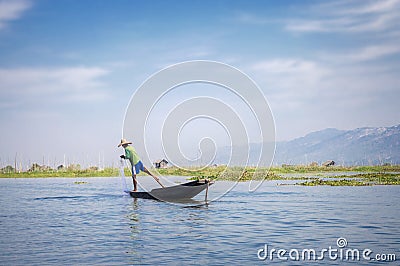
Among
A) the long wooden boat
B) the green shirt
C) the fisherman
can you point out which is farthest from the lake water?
the green shirt

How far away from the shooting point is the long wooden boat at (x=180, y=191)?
21547 mm

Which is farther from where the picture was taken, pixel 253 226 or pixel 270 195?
pixel 270 195

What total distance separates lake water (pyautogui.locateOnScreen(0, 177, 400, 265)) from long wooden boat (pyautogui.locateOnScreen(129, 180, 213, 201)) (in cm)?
48

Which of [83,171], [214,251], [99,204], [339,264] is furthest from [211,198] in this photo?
[83,171]

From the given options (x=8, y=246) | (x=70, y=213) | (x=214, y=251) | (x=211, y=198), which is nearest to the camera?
(x=214, y=251)

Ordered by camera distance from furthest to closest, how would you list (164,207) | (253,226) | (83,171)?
(83,171) → (164,207) → (253,226)

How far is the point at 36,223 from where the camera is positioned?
17047 mm

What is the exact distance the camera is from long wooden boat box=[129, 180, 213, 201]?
2155 cm

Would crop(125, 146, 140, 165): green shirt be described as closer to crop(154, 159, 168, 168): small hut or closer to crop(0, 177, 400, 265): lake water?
crop(0, 177, 400, 265): lake water

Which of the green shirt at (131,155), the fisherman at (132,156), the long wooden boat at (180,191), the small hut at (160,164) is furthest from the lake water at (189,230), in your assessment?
the small hut at (160,164)

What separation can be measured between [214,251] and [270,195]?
1529 centimetres

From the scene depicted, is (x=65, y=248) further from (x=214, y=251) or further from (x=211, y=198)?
(x=211, y=198)

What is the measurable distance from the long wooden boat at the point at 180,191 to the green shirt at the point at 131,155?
2.27 metres

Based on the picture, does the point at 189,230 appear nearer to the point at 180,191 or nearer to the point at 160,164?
the point at 180,191
